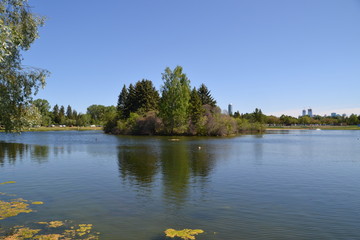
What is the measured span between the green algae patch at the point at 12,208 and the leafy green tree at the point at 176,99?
249ft

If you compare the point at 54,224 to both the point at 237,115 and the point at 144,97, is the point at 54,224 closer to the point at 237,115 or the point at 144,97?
the point at 144,97

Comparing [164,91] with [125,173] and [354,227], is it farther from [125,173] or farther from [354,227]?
[354,227]

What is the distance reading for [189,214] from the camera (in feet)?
47.4

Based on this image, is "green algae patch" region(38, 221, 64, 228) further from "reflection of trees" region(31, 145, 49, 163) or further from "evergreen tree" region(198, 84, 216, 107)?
"evergreen tree" region(198, 84, 216, 107)

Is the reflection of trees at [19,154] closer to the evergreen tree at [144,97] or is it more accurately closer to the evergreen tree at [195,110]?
the evergreen tree at [195,110]

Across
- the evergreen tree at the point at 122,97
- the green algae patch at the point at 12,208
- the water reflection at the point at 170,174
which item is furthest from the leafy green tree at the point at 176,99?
the green algae patch at the point at 12,208

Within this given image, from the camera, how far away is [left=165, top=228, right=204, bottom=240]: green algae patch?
11577mm

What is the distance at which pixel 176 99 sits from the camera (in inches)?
3639

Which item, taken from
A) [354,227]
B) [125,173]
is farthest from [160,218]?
[125,173]

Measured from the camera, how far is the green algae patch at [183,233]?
11.6 meters

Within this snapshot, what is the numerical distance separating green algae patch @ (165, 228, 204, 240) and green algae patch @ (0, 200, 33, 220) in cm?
782

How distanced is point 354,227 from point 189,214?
24.8 feet

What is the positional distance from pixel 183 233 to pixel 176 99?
81390 millimetres

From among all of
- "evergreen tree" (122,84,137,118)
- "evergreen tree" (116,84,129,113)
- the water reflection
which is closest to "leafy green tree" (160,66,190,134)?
"evergreen tree" (122,84,137,118)
